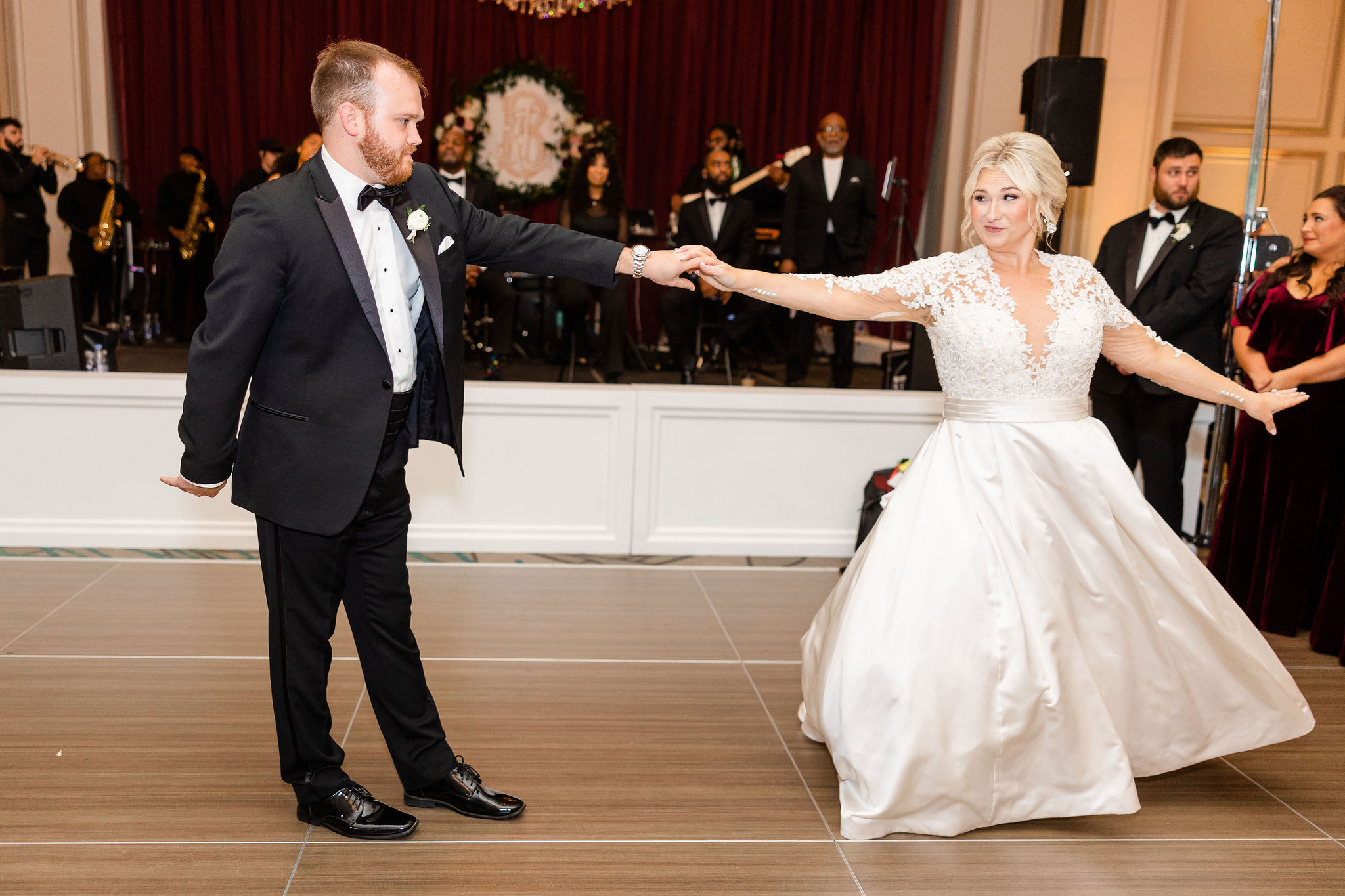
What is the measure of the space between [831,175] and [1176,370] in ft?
14.0

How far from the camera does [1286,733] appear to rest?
8.43 ft

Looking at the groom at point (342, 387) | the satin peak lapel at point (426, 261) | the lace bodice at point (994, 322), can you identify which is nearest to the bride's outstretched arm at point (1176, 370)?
the lace bodice at point (994, 322)

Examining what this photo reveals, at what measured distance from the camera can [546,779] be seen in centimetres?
254

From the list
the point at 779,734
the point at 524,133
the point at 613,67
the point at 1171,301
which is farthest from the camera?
the point at 613,67

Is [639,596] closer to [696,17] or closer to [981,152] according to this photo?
[981,152]

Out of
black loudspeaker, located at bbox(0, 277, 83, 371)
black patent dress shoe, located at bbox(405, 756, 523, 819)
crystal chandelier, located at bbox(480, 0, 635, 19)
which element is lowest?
black patent dress shoe, located at bbox(405, 756, 523, 819)

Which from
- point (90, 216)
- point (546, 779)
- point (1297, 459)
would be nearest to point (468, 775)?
point (546, 779)

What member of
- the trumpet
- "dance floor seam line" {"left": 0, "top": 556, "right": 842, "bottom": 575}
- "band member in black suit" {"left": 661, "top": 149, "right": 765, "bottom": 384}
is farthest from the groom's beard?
the trumpet

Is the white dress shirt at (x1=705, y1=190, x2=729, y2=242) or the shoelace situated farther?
the white dress shirt at (x1=705, y1=190, x2=729, y2=242)

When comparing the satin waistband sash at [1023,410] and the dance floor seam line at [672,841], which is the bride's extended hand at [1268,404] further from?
the dance floor seam line at [672,841]

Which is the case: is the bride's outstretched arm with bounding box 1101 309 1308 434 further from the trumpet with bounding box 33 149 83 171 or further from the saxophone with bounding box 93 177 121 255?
the saxophone with bounding box 93 177 121 255

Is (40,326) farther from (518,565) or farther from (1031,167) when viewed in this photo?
(1031,167)

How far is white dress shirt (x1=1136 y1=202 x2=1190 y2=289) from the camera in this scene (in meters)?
4.23

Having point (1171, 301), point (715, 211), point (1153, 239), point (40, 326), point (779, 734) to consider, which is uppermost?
point (715, 211)
